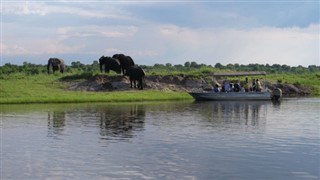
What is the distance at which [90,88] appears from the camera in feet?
167

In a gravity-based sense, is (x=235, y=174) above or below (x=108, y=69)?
below

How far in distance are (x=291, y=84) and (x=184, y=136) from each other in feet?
158

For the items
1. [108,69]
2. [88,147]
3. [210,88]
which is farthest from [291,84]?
[88,147]

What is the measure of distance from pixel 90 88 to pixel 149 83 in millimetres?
7327

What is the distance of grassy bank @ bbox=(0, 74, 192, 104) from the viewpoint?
1657 inches

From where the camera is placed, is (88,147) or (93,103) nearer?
(88,147)

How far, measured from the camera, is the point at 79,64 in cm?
9681

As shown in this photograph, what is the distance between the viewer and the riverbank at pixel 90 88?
4322 cm

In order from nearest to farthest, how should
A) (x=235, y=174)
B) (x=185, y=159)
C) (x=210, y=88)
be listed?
(x=235, y=174)
(x=185, y=159)
(x=210, y=88)

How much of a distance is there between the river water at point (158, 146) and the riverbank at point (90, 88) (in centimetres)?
1156

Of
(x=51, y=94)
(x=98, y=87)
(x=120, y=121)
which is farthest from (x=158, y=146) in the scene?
(x=98, y=87)

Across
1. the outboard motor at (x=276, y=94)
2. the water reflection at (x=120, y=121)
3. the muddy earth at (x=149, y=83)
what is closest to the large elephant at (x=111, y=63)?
the muddy earth at (x=149, y=83)

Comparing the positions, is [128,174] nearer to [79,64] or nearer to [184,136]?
[184,136]

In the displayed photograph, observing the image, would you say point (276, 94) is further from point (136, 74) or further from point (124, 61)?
point (124, 61)
